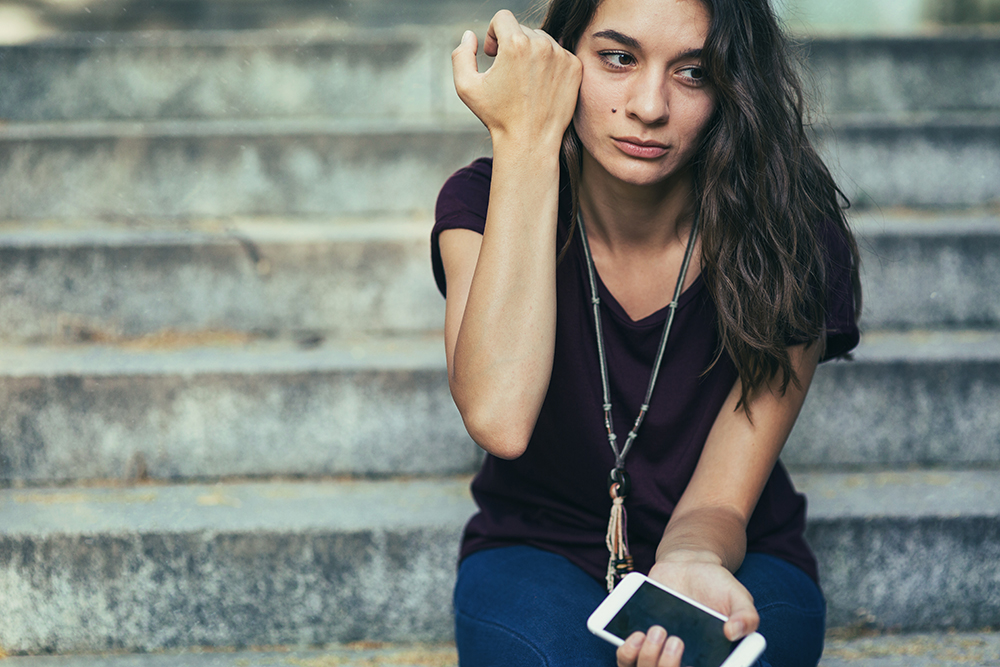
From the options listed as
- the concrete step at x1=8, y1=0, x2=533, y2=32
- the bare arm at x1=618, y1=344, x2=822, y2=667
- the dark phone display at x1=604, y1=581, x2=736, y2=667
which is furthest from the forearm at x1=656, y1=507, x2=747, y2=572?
the concrete step at x1=8, y1=0, x2=533, y2=32

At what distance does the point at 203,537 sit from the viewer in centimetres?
185

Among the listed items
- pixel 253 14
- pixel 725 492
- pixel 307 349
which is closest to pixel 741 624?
pixel 725 492

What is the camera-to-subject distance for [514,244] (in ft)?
4.19

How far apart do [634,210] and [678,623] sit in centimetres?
71

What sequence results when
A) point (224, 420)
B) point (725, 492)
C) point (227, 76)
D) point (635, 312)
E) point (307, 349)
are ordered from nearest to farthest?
1. point (725, 492)
2. point (635, 312)
3. point (224, 420)
4. point (307, 349)
5. point (227, 76)

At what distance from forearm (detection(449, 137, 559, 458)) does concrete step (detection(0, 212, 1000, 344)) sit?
1.28 m

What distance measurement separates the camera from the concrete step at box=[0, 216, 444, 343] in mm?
2457

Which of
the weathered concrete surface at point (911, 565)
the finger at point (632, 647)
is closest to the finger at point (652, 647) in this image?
the finger at point (632, 647)

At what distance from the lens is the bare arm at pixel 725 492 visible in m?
1.21

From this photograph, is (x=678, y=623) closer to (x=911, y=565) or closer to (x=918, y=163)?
(x=911, y=565)

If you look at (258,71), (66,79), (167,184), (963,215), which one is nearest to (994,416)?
(963,215)

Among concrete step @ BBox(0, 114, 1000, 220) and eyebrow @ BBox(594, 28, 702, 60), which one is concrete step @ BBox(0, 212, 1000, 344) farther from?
eyebrow @ BBox(594, 28, 702, 60)

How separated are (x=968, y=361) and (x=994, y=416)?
166 millimetres

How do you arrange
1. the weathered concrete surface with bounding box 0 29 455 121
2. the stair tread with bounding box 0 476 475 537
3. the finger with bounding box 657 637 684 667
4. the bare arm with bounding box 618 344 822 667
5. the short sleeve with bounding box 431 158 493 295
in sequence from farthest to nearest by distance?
the weathered concrete surface with bounding box 0 29 455 121, the stair tread with bounding box 0 476 475 537, the short sleeve with bounding box 431 158 493 295, the bare arm with bounding box 618 344 822 667, the finger with bounding box 657 637 684 667
